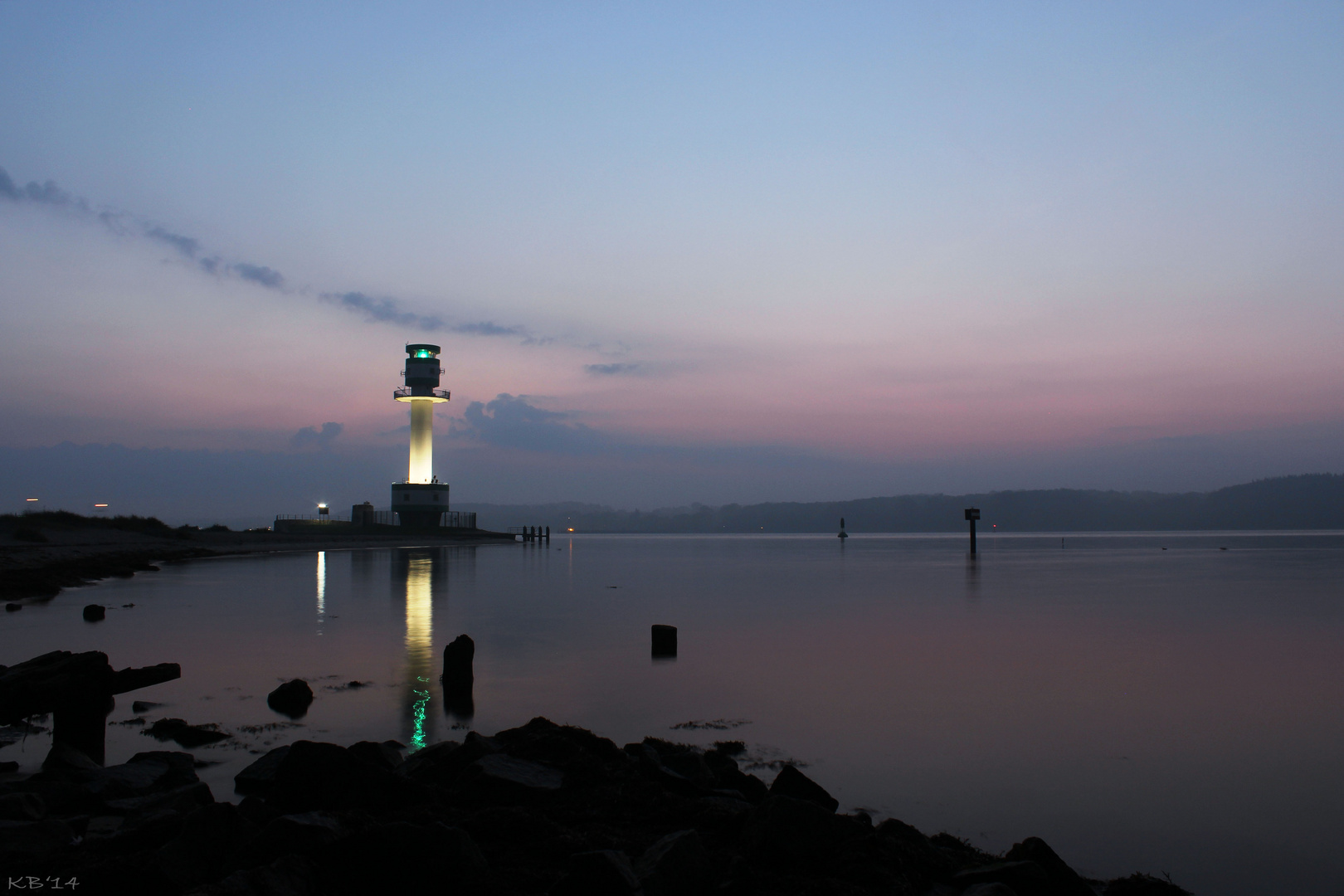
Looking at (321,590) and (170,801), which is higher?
(170,801)

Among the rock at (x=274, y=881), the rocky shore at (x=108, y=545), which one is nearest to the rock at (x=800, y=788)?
the rock at (x=274, y=881)

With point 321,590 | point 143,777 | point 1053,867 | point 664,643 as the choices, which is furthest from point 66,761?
point 321,590

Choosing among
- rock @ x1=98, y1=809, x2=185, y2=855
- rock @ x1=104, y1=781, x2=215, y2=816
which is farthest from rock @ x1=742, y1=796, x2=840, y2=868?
rock @ x1=104, y1=781, x2=215, y2=816

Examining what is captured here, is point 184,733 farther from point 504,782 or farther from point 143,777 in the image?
point 504,782

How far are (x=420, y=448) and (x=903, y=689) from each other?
6736 cm

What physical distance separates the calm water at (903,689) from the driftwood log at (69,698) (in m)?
0.32

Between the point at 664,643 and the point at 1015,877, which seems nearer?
the point at 1015,877

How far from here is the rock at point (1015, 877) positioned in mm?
5027

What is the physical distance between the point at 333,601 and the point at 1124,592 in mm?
27265

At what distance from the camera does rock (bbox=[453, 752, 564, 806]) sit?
6281mm

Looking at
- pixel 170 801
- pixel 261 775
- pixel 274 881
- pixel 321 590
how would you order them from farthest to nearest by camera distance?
pixel 321 590
pixel 261 775
pixel 170 801
pixel 274 881

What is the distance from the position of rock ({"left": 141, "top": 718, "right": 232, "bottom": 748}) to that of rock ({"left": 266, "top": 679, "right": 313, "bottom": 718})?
3.76 ft

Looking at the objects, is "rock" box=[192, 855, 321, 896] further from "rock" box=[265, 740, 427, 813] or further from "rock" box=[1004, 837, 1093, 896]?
"rock" box=[1004, 837, 1093, 896]

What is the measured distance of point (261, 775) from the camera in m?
7.00
